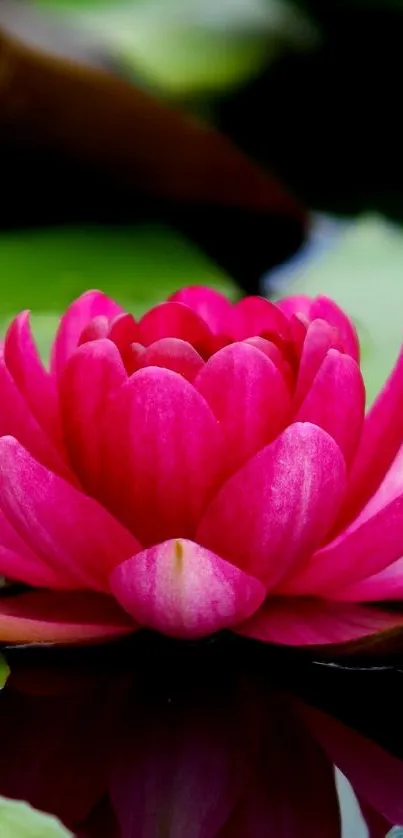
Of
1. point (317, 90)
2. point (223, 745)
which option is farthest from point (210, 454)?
point (317, 90)

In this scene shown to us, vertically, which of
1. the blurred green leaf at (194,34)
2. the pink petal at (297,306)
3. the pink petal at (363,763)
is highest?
the blurred green leaf at (194,34)

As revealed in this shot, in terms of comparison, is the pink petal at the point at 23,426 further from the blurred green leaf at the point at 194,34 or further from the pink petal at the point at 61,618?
Result: the blurred green leaf at the point at 194,34

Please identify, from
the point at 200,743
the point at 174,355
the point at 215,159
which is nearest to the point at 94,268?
the point at 215,159

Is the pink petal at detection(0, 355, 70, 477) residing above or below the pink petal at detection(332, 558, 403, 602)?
above

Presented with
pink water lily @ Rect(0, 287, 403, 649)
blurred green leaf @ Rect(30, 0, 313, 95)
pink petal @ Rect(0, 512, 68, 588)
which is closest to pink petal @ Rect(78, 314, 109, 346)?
pink water lily @ Rect(0, 287, 403, 649)

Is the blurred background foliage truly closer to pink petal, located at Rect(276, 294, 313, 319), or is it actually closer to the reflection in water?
pink petal, located at Rect(276, 294, 313, 319)

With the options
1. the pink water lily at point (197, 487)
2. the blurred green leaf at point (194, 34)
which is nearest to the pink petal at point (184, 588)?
the pink water lily at point (197, 487)
